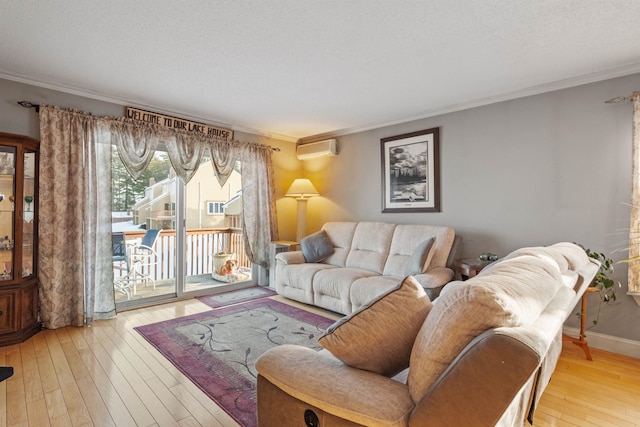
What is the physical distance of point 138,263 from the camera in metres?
4.01

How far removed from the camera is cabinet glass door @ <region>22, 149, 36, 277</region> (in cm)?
294

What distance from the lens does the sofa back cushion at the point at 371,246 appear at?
12.8 feet

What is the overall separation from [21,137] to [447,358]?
3.75 m

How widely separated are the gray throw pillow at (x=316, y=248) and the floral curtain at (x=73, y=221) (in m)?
2.31

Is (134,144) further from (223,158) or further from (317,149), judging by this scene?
(317,149)

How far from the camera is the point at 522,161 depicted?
10.6 ft

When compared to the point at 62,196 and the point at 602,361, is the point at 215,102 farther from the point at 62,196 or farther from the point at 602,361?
the point at 602,361

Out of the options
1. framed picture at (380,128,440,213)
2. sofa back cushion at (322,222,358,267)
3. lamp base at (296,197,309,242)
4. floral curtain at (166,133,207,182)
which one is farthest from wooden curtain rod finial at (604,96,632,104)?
floral curtain at (166,133,207,182)

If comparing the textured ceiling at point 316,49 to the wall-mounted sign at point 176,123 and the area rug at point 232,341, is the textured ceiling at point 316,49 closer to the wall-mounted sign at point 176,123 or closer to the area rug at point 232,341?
the wall-mounted sign at point 176,123

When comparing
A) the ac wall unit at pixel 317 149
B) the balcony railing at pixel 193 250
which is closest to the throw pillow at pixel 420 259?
the ac wall unit at pixel 317 149

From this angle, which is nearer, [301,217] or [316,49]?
[316,49]

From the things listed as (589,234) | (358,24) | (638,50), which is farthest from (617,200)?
(358,24)

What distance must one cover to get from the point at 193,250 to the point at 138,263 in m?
0.74

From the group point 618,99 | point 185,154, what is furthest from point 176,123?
point 618,99
